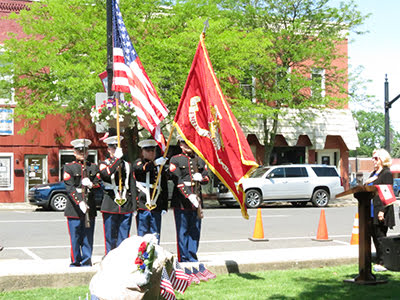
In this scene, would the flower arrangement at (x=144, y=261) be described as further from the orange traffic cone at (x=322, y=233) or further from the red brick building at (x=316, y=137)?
the red brick building at (x=316, y=137)

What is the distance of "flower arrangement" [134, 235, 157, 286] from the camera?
522cm

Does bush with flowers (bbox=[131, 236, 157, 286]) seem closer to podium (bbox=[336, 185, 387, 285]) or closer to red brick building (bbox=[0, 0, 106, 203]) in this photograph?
podium (bbox=[336, 185, 387, 285])

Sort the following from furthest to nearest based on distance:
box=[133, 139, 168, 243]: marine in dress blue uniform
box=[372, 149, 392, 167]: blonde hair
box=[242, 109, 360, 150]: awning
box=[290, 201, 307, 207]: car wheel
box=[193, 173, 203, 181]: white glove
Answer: box=[242, 109, 360, 150]: awning → box=[290, 201, 307, 207]: car wheel → box=[372, 149, 392, 167]: blonde hair → box=[133, 139, 168, 243]: marine in dress blue uniform → box=[193, 173, 203, 181]: white glove

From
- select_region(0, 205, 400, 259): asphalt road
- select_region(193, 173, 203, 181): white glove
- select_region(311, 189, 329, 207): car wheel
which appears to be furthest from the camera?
select_region(311, 189, 329, 207): car wheel

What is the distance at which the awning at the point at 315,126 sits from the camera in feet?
99.9

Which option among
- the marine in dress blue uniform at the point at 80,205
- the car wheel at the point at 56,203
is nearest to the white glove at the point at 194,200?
the marine in dress blue uniform at the point at 80,205

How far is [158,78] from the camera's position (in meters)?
21.2

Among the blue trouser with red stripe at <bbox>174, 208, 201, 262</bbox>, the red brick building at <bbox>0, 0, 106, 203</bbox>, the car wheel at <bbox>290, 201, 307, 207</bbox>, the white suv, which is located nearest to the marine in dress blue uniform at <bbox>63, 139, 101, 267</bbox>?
the blue trouser with red stripe at <bbox>174, 208, 201, 262</bbox>

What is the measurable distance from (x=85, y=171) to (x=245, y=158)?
238 cm

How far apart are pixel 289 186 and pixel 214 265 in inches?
682

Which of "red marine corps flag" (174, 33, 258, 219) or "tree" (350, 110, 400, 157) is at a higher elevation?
"tree" (350, 110, 400, 157)

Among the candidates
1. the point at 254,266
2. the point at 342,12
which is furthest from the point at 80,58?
the point at 254,266

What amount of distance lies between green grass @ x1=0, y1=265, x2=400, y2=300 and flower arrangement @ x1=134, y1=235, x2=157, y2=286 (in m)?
1.40

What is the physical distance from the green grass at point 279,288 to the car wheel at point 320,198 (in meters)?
17.5
